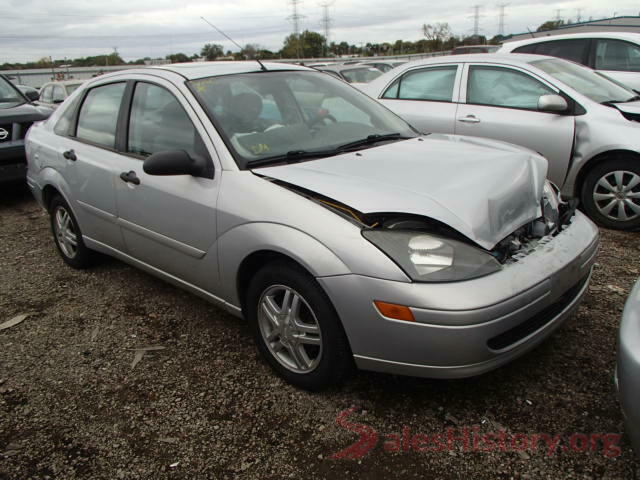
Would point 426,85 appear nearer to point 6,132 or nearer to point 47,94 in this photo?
point 6,132

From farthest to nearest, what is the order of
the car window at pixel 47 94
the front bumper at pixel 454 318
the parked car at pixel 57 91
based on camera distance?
1. the car window at pixel 47 94
2. the parked car at pixel 57 91
3. the front bumper at pixel 454 318

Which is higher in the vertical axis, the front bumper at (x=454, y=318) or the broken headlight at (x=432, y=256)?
the broken headlight at (x=432, y=256)

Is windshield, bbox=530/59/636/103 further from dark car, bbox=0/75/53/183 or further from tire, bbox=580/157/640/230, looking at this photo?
dark car, bbox=0/75/53/183

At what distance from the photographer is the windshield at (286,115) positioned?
2979mm

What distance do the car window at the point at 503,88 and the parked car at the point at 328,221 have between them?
2106 mm

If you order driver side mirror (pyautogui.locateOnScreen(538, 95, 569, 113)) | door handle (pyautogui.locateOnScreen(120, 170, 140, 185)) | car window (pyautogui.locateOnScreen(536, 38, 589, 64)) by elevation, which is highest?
car window (pyautogui.locateOnScreen(536, 38, 589, 64))

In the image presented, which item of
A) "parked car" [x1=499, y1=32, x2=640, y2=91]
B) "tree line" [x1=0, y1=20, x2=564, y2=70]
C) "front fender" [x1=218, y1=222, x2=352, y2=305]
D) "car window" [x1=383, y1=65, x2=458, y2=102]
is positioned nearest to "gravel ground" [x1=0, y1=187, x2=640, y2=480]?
"front fender" [x1=218, y1=222, x2=352, y2=305]

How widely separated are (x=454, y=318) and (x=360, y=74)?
12979 mm

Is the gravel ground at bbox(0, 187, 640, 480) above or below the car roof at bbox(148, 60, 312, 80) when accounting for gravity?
below

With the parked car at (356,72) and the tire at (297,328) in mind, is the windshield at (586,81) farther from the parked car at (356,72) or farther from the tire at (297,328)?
the parked car at (356,72)

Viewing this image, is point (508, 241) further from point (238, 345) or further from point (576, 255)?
point (238, 345)

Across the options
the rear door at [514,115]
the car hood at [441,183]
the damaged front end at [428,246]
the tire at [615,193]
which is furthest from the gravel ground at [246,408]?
the rear door at [514,115]

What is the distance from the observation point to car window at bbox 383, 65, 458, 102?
225 inches

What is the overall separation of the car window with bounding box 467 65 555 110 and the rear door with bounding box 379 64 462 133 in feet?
0.60
